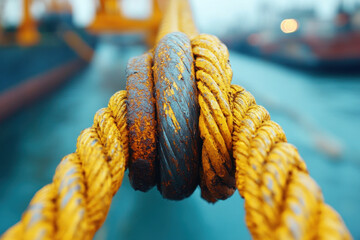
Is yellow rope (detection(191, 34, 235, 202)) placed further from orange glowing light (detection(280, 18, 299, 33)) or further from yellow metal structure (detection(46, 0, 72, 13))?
orange glowing light (detection(280, 18, 299, 33))

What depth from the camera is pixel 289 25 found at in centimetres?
1492

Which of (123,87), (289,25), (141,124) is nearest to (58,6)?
(123,87)

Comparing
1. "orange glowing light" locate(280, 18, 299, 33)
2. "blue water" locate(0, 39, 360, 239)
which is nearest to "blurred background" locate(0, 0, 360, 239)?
"blue water" locate(0, 39, 360, 239)

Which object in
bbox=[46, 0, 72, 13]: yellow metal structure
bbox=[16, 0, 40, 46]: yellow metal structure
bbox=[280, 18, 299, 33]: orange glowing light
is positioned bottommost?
bbox=[280, 18, 299, 33]: orange glowing light

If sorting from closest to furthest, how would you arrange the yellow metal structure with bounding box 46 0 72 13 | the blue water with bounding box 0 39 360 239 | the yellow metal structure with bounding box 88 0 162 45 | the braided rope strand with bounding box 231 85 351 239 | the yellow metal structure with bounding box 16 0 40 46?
the braided rope strand with bounding box 231 85 351 239, the blue water with bounding box 0 39 360 239, the yellow metal structure with bounding box 88 0 162 45, the yellow metal structure with bounding box 16 0 40 46, the yellow metal structure with bounding box 46 0 72 13

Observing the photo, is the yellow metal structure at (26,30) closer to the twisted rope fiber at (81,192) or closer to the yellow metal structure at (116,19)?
the yellow metal structure at (116,19)

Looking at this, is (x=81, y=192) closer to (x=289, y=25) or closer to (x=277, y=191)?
Result: (x=277, y=191)

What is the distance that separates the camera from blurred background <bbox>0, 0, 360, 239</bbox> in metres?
1.34

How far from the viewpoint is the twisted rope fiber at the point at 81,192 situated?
0.26 metres

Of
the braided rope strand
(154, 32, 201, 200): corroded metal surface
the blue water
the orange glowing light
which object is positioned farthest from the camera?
the orange glowing light

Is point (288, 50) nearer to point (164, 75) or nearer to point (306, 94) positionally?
point (306, 94)

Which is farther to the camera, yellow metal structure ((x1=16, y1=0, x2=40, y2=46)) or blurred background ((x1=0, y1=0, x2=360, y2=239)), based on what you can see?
yellow metal structure ((x1=16, y1=0, x2=40, y2=46))

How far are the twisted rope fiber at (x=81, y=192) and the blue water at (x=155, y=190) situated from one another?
97 cm

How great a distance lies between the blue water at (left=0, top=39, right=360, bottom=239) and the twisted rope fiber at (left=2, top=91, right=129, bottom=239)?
97cm
